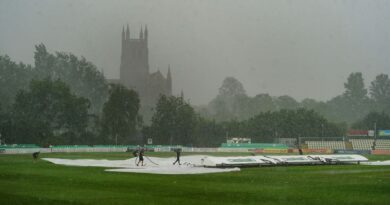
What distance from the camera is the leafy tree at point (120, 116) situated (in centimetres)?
9256

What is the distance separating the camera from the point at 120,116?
93938 millimetres

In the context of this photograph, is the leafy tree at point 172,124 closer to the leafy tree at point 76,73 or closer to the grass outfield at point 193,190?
the leafy tree at point 76,73

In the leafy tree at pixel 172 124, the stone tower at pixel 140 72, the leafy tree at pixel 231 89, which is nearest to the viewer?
the leafy tree at pixel 172 124

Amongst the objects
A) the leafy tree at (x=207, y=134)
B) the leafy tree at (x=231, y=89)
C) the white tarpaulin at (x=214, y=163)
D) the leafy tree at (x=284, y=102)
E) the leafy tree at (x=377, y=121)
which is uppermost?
the leafy tree at (x=231, y=89)

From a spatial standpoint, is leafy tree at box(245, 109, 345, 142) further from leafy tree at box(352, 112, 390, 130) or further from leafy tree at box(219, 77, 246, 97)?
leafy tree at box(219, 77, 246, 97)

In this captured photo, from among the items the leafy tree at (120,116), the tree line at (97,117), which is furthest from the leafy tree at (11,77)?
the leafy tree at (120,116)

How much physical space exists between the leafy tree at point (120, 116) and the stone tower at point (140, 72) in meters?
12.9

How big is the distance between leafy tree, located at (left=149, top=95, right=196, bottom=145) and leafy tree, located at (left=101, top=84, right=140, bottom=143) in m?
3.60

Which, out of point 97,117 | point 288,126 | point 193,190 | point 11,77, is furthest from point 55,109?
point 193,190

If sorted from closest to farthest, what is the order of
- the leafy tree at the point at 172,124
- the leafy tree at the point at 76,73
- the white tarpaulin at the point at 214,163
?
the white tarpaulin at the point at 214,163
the leafy tree at the point at 172,124
the leafy tree at the point at 76,73

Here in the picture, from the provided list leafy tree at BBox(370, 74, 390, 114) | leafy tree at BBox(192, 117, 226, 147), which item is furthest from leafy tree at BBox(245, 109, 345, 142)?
leafy tree at BBox(370, 74, 390, 114)

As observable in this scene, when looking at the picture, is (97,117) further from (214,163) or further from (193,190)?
(193,190)

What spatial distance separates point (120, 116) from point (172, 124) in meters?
8.62

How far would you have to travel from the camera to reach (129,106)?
94.7 meters
